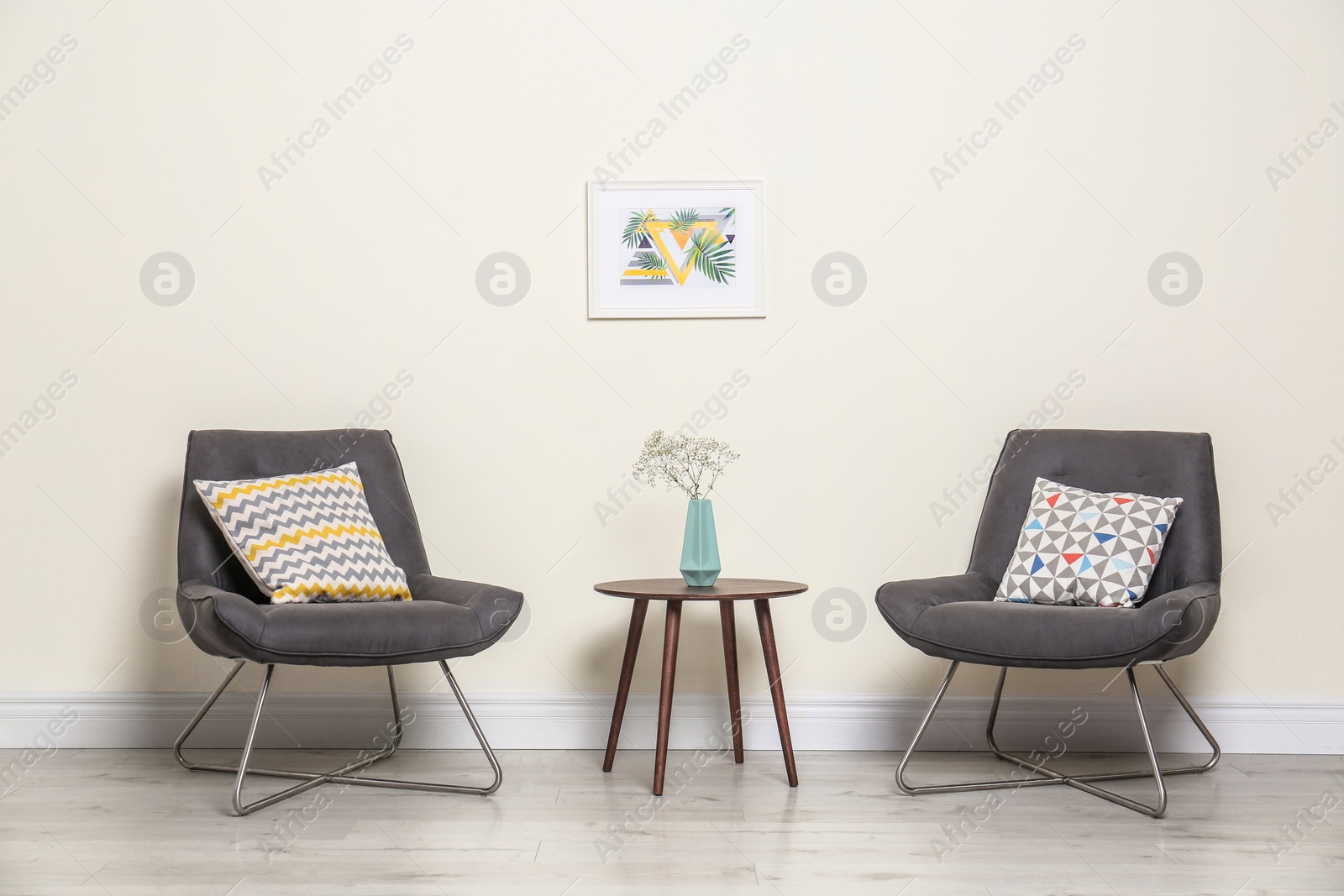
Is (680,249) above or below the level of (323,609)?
above

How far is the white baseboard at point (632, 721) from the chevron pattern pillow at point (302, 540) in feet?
1.68

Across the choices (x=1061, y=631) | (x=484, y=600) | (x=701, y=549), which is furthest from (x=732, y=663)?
(x=1061, y=631)

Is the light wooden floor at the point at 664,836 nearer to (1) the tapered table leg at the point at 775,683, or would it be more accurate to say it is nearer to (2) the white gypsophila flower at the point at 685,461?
(1) the tapered table leg at the point at 775,683

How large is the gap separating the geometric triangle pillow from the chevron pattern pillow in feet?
5.24

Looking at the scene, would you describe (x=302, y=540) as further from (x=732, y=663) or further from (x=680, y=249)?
(x=680, y=249)

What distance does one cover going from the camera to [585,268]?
2.79 meters

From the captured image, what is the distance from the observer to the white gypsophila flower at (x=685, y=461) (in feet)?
8.34

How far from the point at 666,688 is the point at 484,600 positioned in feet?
1.63

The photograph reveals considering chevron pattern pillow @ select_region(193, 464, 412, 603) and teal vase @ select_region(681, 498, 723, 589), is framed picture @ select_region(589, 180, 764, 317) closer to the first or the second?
teal vase @ select_region(681, 498, 723, 589)

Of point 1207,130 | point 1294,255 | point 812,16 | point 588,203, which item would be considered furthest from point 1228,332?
point 588,203

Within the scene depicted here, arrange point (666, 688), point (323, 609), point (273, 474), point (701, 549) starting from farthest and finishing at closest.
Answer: point (273, 474), point (701, 549), point (666, 688), point (323, 609)

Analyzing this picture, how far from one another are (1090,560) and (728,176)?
1.44 meters

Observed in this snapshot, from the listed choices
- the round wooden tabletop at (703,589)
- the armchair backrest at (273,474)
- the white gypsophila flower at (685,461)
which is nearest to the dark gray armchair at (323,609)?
the armchair backrest at (273,474)

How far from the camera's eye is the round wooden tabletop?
2266mm
